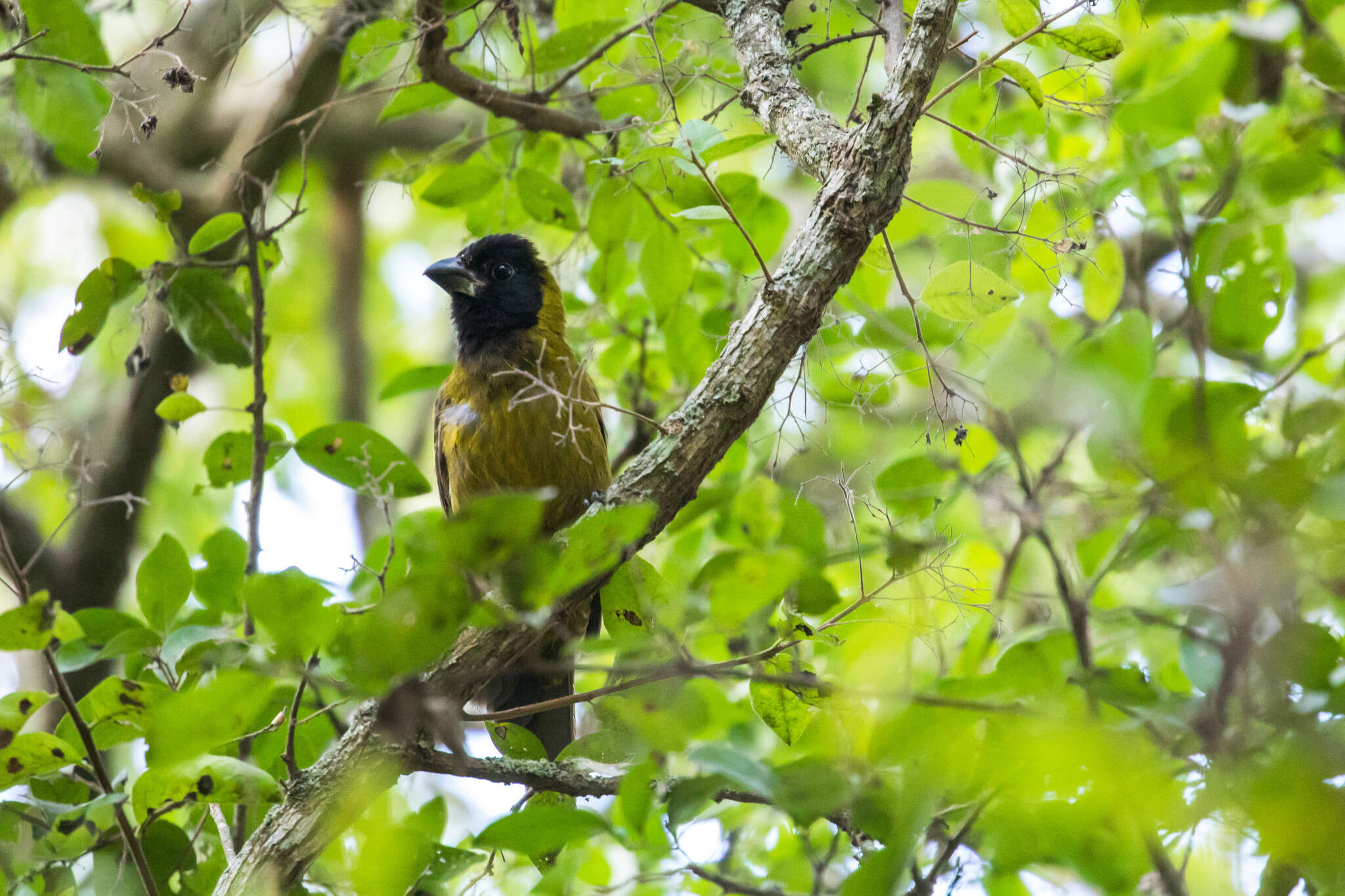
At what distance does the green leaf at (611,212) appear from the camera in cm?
287

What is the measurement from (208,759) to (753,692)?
111cm

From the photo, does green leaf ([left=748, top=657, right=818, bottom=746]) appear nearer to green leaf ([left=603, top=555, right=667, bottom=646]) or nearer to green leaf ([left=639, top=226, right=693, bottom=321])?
green leaf ([left=603, top=555, right=667, bottom=646])

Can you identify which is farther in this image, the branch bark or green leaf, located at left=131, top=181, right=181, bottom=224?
green leaf, located at left=131, top=181, right=181, bottom=224

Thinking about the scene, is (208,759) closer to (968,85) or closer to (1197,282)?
(1197,282)

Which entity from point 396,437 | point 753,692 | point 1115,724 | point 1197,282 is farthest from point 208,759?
point 396,437

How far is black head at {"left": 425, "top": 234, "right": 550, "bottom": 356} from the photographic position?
4188mm

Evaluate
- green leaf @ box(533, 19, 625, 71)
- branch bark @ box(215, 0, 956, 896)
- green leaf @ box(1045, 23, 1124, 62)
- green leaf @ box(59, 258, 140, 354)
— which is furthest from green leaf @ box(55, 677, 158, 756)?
green leaf @ box(1045, 23, 1124, 62)

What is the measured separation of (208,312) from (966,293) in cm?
205

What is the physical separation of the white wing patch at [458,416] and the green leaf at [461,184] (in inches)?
34.8

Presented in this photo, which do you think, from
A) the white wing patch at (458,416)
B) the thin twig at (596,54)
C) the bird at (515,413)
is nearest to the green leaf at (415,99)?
the thin twig at (596,54)

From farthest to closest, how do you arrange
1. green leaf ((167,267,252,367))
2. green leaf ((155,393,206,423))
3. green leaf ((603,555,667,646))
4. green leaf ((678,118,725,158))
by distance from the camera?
green leaf ((167,267,252,367)), green leaf ((155,393,206,423)), green leaf ((603,555,667,646)), green leaf ((678,118,725,158))

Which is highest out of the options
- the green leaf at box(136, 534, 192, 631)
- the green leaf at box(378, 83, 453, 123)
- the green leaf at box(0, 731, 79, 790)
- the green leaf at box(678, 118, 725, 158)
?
the green leaf at box(378, 83, 453, 123)

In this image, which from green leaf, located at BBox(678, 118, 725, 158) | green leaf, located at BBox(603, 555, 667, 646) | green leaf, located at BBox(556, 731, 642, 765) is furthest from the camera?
green leaf, located at BBox(556, 731, 642, 765)

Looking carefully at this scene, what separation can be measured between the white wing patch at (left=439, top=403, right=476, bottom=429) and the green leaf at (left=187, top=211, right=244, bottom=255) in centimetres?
120
